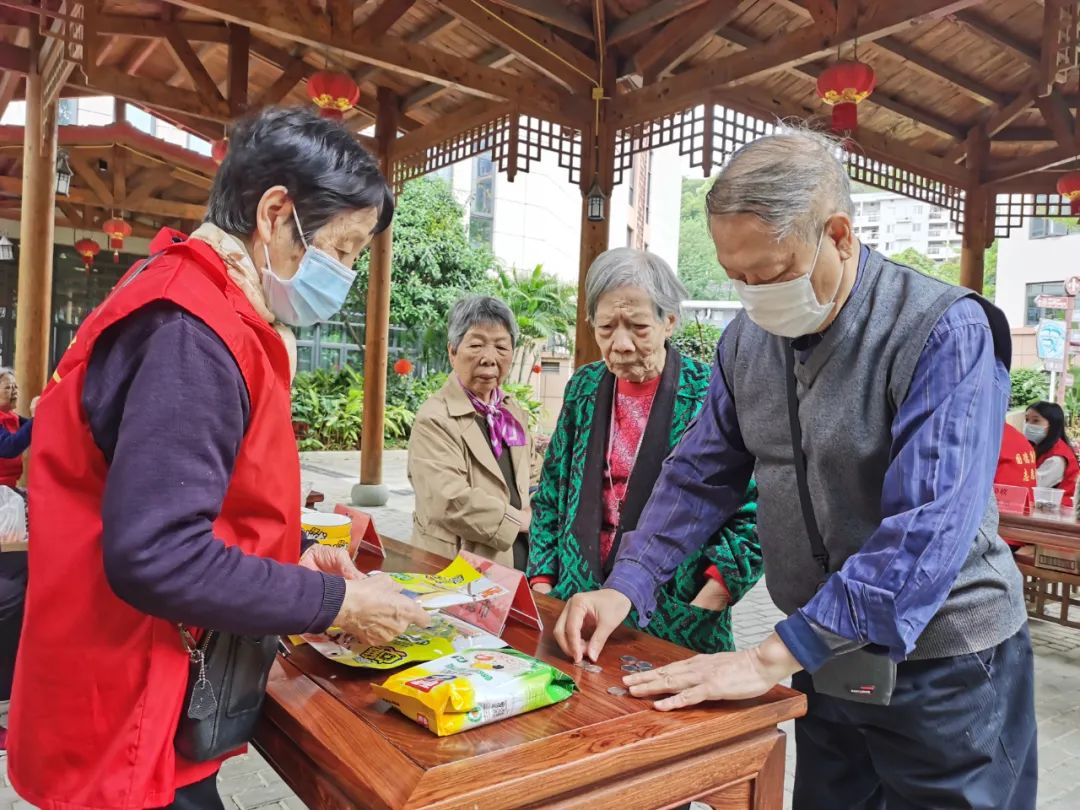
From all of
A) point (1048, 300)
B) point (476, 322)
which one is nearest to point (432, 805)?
point (476, 322)

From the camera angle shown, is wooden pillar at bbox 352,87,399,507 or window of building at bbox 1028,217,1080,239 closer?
wooden pillar at bbox 352,87,399,507

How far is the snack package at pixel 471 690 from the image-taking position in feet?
3.35

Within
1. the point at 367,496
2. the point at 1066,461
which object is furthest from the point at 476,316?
the point at 367,496

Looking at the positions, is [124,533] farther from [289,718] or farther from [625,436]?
[625,436]

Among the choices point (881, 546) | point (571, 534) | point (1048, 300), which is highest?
point (1048, 300)

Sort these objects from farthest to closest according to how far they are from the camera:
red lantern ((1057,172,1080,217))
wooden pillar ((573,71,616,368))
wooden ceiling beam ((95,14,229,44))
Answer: red lantern ((1057,172,1080,217)) < wooden ceiling beam ((95,14,229,44)) < wooden pillar ((573,71,616,368))

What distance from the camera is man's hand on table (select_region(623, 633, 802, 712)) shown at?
1.15 meters

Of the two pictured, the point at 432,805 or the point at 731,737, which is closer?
the point at 432,805

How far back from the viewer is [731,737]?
3.79 feet

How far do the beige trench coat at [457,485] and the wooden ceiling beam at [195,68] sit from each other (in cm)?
518

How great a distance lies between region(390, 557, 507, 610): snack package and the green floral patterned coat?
46cm

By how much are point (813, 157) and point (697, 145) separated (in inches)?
175

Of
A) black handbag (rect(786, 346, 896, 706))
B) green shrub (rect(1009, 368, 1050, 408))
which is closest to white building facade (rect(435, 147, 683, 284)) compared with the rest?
green shrub (rect(1009, 368, 1050, 408))

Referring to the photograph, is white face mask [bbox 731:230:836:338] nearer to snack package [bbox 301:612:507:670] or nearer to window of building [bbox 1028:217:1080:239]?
snack package [bbox 301:612:507:670]
